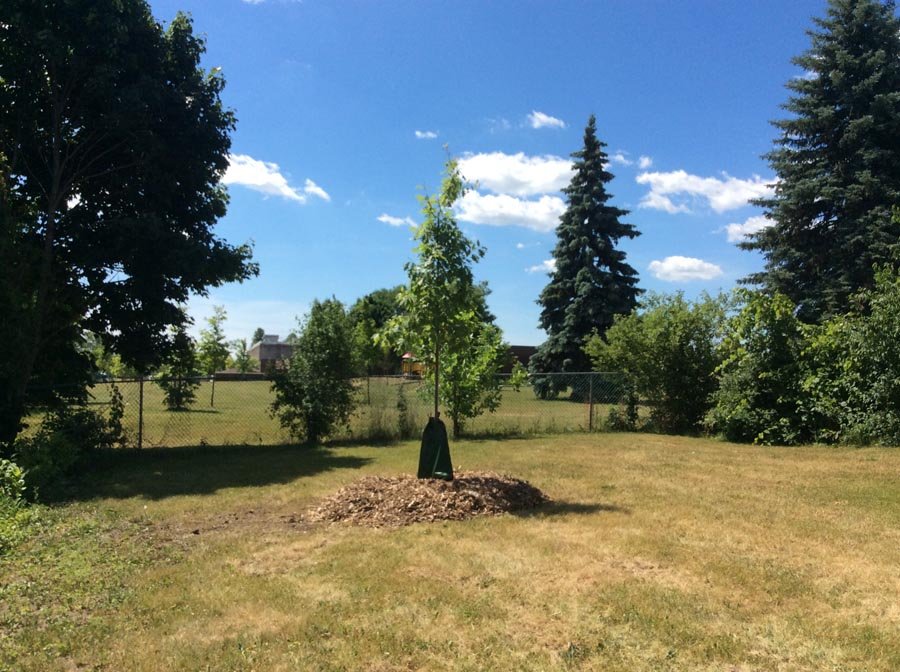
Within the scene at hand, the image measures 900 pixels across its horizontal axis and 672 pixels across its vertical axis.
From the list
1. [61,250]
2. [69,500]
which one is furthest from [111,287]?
[69,500]

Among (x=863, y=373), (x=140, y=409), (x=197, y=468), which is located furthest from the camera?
(x=863, y=373)

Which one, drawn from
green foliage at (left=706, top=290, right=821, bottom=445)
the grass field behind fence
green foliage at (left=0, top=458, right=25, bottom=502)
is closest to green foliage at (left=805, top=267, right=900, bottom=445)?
green foliage at (left=706, top=290, right=821, bottom=445)

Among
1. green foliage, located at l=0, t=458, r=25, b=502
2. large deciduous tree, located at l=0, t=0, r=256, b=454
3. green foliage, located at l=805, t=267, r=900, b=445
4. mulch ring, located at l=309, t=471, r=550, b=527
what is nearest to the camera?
mulch ring, located at l=309, t=471, r=550, b=527

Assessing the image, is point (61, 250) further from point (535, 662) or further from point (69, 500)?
point (535, 662)

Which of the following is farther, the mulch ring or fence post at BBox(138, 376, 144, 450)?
fence post at BBox(138, 376, 144, 450)

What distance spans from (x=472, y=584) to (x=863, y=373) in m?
11.6

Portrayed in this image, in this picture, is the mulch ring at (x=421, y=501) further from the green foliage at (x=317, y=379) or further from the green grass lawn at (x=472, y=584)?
the green foliage at (x=317, y=379)

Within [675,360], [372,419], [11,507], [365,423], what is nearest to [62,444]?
[11,507]

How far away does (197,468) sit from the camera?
10219 mm

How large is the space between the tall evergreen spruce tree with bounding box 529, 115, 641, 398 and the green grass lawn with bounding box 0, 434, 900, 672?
73.9 feet

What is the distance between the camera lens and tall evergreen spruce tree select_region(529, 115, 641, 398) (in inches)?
1204

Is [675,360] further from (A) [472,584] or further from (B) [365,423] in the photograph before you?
(A) [472,584]

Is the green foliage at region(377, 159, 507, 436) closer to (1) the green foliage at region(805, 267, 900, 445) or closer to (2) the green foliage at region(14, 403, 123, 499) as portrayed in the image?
(2) the green foliage at region(14, 403, 123, 499)

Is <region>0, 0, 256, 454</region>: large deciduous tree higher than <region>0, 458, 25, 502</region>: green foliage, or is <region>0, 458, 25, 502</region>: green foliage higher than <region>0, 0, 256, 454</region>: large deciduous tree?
<region>0, 0, 256, 454</region>: large deciduous tree
